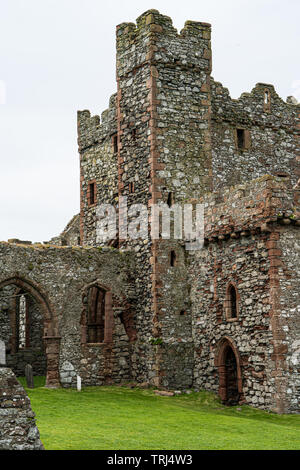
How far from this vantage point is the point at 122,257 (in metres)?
27.4

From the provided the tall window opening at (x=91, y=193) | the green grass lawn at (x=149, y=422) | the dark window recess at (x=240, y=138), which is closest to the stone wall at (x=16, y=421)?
the green grass lawn at (x=149, y=422)

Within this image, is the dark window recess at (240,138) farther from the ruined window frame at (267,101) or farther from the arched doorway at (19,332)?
the arched doorway at (19,332)

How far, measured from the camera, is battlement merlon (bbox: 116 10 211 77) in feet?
90.0

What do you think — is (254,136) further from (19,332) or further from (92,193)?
(19,332)

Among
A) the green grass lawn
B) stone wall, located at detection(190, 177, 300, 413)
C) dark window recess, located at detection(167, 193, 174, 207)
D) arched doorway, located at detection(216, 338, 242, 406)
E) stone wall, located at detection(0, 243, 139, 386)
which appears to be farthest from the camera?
dark window recess, located at detection(167, 193, 174, 207)

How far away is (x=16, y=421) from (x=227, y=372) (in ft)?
47.2

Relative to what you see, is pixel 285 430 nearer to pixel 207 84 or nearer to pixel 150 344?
pixel 150 344

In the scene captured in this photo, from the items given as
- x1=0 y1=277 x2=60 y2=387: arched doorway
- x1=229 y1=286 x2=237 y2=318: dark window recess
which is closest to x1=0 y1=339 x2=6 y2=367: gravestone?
x1=0 y1=277 x2=60 y2=387: arched doorway

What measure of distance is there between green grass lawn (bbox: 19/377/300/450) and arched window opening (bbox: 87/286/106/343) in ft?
11.5

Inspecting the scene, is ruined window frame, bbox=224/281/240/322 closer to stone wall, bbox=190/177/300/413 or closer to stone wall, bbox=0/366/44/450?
stone wall, bbox=190/177/300/413

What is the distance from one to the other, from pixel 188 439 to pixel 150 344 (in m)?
9.68

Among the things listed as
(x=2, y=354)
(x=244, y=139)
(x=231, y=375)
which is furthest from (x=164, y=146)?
(x=2, y=354)

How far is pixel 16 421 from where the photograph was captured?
36.7 ft
